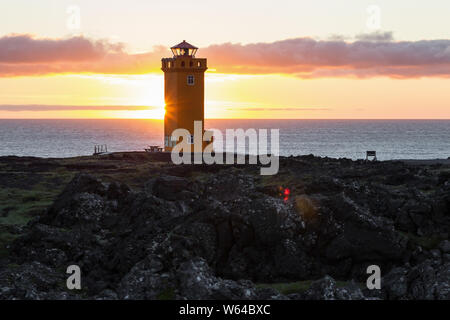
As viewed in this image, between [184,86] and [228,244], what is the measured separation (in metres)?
40.6

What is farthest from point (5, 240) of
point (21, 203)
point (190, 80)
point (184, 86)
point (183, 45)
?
point (183, 45)

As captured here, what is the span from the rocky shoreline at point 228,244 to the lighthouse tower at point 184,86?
30599mm

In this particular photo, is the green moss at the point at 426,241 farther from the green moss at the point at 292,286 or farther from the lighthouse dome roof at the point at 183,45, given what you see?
the lighthouse dome roof at the point at 183,45

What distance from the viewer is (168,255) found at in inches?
969

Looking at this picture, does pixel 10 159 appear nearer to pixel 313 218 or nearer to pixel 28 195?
pixel 28 195

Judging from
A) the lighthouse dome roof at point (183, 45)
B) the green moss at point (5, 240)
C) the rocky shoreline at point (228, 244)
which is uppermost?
the lighthouse dome roof at point (183, 45)

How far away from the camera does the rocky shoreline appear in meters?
21.9

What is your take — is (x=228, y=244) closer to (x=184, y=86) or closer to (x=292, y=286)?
(x=292, y=286)

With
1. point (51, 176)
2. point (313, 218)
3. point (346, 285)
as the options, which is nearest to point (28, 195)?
point (51, 176)

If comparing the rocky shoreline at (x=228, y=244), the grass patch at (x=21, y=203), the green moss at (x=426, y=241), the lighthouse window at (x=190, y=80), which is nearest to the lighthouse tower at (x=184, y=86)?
the lighthouse window at (x=190, y=80)

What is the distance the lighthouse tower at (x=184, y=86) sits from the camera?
65375mm

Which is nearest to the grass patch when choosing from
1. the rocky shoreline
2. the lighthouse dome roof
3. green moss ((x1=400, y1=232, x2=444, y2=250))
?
the rocky shoreline

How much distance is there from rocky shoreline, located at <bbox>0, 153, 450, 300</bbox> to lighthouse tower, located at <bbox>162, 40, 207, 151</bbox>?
3060 centimetres

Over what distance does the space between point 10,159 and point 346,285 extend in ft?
163
